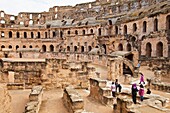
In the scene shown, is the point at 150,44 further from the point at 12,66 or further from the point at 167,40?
the point at 12,66

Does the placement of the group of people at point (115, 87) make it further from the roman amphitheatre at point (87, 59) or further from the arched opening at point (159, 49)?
the arched opening at point (159, 49)

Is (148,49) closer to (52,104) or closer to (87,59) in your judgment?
(87,59)

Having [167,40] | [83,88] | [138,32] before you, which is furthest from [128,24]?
[83,88]

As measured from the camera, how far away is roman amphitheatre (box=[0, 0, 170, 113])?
10.3 meters

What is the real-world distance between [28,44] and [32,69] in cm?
3132

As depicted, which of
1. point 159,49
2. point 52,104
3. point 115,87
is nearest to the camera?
point 52,104

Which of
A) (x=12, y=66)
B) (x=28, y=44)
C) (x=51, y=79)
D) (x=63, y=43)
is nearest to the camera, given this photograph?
(x=51, y=79)

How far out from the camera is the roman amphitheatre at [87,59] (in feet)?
33.8

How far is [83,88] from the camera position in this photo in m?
14.9

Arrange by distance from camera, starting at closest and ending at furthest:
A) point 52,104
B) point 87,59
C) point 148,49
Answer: point 52,104, point 148,49, point 87,59

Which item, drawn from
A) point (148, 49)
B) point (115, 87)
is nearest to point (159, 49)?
point (148, 49)

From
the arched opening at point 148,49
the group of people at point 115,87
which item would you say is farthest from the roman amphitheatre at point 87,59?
the group of people at point 115,87

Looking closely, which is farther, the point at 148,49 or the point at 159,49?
the point at 148,49

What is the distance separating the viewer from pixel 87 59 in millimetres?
30750
